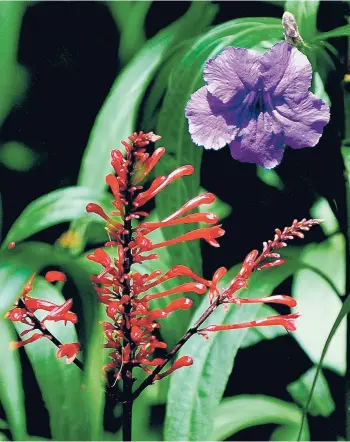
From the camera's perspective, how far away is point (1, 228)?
907 mm

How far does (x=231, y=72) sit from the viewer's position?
33.0 inches

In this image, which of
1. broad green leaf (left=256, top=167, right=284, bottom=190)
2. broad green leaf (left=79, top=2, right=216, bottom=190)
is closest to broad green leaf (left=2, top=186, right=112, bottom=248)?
broad green leaf (left=79, top=2, right=216, bottom=190)

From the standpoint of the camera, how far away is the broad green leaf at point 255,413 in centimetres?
91

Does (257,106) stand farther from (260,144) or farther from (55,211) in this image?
(55,211)

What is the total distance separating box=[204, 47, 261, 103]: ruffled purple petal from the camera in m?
0.83

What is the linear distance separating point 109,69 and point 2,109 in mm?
185

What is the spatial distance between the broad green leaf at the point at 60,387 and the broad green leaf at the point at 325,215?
0.44 meters

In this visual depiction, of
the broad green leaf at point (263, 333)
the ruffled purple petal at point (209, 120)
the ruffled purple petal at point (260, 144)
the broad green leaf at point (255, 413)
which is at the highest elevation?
the ruffled purple petal at point (209, 120)

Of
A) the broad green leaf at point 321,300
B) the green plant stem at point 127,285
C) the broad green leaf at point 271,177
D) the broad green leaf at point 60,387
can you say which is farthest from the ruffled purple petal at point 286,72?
the broad green leaf at point 60,387

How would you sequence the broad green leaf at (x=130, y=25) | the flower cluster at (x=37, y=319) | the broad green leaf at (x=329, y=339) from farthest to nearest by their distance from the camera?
the broad green leaf at (x=130, y=25), the broad green leaf at (x=329, y=339), the flower cluster at (x=37, y=319)

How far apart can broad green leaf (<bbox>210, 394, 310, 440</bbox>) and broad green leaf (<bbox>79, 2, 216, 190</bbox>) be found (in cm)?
42

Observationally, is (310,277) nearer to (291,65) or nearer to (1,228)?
(291,65)

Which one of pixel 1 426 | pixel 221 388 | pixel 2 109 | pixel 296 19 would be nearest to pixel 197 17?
pixel 296 19

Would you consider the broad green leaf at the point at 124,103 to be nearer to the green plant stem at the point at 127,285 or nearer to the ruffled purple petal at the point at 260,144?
the ruffled purple petal at the point at 260,144
